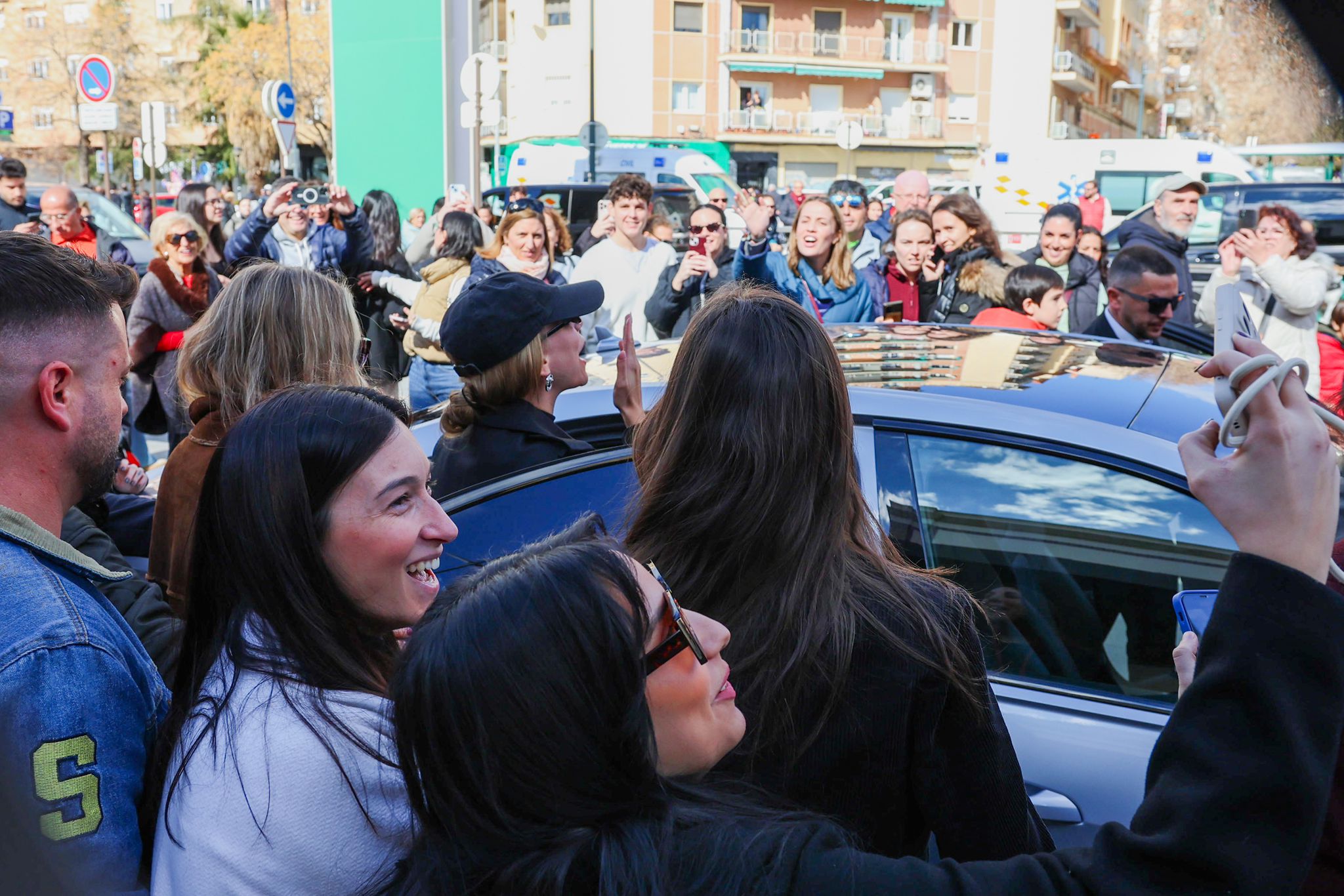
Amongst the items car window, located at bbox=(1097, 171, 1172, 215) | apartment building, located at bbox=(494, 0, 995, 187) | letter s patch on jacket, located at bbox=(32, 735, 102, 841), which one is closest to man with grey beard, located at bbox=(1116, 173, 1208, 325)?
letter s patch on jacket, located at bbox=(32, 735, 102, 841)

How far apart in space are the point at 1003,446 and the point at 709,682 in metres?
1.58

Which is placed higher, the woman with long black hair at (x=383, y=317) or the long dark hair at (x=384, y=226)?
the long dark hair at (x=384, y=226)

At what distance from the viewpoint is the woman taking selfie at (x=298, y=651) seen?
4.44ft

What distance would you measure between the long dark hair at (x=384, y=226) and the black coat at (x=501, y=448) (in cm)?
593

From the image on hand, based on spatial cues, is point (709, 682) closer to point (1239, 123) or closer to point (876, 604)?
point (876, 604)

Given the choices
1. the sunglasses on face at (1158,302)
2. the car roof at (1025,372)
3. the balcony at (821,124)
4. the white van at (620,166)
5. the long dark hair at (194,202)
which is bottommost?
the car roof at (1025,372)

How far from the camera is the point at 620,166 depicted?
23891 mm

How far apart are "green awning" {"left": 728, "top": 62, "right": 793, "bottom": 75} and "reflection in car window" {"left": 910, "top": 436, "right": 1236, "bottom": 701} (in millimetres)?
47773

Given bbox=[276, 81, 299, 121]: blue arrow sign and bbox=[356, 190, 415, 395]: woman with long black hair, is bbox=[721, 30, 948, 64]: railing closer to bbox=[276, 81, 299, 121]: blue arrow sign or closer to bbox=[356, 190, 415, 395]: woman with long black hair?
bbox=[276, 81, 299, 121]: blue arrow sign

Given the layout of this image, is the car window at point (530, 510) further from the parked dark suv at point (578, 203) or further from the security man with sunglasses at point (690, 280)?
the parked dark suv at point (578, 203)

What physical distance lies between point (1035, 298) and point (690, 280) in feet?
6.19

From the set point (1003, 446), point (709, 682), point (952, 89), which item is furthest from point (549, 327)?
point (952, 89)

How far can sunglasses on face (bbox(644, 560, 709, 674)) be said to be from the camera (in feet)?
3.91

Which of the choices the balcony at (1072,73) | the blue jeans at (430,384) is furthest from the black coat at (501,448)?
the balcony at (1072,73)
